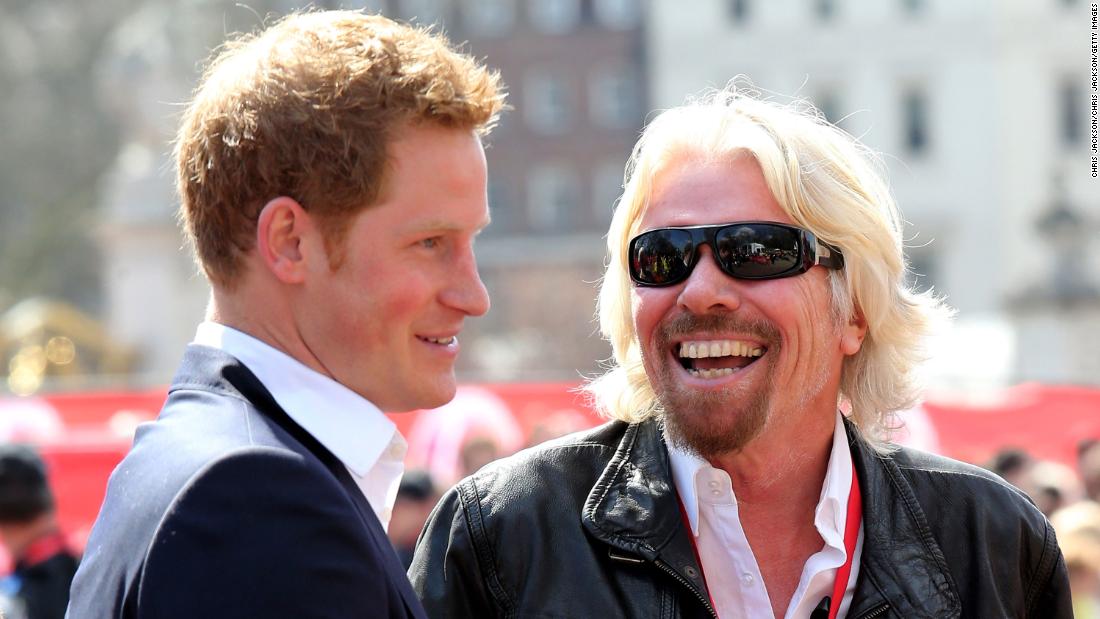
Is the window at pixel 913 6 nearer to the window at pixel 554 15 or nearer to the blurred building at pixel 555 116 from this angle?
the blurred building at pixel 555 116

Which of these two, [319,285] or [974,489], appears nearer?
[319,285]

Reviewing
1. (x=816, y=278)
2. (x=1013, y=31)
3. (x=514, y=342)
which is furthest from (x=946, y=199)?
(x=816, y=278)

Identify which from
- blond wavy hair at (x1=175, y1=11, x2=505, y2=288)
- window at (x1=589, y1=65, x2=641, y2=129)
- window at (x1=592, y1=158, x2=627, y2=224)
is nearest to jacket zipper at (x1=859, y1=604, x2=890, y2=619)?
blond wavy hair at (x1=175, y1=11, x2=505, y2=288)

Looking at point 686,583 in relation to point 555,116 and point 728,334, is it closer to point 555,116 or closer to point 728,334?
point 728,334

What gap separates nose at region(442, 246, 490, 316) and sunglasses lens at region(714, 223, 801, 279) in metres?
0.83

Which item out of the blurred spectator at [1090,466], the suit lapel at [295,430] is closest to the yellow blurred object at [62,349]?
the blurred spectator at [1090,466]

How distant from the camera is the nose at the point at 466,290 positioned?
227 centimetres

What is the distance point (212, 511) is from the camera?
6.14 ft

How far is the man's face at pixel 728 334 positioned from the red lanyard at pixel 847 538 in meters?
0.15

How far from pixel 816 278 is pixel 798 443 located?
0.34 m

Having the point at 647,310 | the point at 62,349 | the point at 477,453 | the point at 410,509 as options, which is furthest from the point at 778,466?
the point at 62,349

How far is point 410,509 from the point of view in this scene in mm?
7008

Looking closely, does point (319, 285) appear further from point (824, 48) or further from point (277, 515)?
point (824, 48)

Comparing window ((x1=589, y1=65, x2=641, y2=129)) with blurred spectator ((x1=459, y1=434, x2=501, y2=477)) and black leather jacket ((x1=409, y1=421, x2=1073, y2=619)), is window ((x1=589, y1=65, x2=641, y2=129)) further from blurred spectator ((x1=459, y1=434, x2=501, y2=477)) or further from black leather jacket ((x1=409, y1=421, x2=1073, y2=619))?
black leather jacket ((x1=409, y1=421, x2=1073, y2=619))
